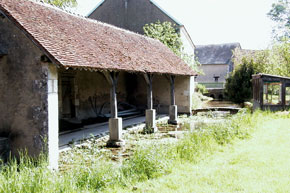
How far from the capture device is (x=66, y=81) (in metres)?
12.2

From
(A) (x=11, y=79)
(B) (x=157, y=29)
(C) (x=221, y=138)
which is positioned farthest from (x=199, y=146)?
(B) (x=157, y=29)

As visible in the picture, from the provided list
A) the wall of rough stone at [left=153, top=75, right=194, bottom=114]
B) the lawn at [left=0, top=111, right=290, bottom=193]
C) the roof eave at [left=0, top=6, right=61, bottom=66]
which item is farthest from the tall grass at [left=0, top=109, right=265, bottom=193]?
the wall of rough stone at [left=153, top=75, right=194, bottom=114]

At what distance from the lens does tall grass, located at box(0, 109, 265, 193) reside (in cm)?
443

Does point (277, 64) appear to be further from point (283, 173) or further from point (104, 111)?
point (283, 173)

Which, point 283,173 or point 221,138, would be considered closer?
point 283,173

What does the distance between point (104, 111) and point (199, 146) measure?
817cm

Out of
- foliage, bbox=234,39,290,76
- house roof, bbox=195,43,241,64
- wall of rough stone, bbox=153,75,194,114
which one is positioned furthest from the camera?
house roof, bbox=195,43,241,64

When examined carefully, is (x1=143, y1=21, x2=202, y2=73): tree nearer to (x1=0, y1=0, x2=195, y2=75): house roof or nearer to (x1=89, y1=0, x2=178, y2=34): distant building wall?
(x1=89, y1=0, x2=178, y2=34): distant building wall

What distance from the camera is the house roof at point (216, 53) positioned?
1630 inches

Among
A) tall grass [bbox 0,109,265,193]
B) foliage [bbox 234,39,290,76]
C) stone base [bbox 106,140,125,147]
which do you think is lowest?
stone base [bbox 106,140,125,147]

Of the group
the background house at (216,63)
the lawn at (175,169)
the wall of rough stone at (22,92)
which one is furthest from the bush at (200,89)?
the wall of rough stone at (22,92)

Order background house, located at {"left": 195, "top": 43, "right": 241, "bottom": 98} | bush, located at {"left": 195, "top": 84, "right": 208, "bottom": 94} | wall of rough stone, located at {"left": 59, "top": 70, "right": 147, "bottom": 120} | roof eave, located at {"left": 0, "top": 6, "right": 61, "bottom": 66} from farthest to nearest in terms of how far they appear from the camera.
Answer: background house, located at {"left": 195, "top": 43, "right": 241, "bottom": 98} → bush, located at {"left": 195, "top": 84, "right": 208, "bottom": 94} → wall of rough stone, located at {"left": 59, "top": 70, "right": 147, "bottom": 120} → roof eave, located at {"left": 0, "top": 6, "right": 61, "bottom": 66}

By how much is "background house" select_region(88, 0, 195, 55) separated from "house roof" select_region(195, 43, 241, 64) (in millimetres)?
19123

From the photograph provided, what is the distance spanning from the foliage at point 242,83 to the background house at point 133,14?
5.68 meters
